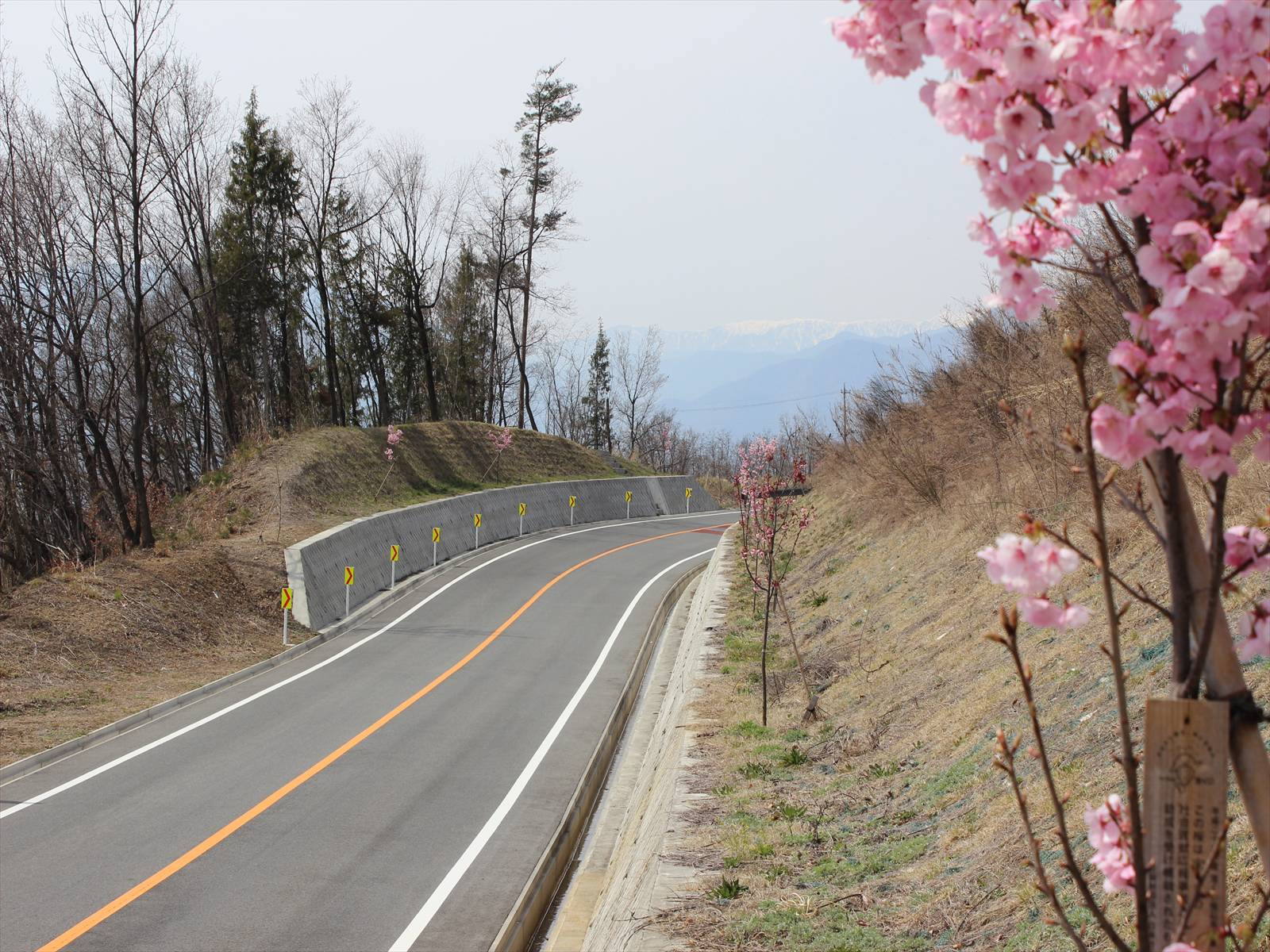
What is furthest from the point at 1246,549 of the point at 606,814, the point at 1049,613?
the point at 606,814

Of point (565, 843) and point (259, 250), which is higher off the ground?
A: point (259, 250)

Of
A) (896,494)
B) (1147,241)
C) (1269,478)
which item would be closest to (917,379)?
(896,494)

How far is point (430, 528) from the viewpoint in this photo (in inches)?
1312

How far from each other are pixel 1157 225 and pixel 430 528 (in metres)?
32.0

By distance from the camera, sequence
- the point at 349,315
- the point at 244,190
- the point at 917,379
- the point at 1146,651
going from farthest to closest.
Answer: the point at 349,315 → the point at 244,190 → the point at 917,379 → the point at 1146,651

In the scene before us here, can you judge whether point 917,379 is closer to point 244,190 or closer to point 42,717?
point 42,717

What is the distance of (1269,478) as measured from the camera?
9.95 m

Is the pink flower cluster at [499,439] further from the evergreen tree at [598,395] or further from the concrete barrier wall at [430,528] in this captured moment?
the evergreen tree at [598,395]

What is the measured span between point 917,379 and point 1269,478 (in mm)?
15821

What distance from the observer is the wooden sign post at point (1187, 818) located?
247 cm

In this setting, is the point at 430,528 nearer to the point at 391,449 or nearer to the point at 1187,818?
the point at 391,449

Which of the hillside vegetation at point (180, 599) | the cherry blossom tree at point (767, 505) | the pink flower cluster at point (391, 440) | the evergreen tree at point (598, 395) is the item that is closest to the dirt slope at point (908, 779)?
the cherry blossom tree at point (767, 505)

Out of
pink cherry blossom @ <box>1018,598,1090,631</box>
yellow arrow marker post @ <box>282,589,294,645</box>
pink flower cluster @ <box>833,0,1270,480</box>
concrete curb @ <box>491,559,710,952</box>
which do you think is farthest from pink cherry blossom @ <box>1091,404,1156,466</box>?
yellow arrow marker post @ <box>282,589,294,645</box>

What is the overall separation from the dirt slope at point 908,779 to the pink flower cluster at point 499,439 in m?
34.8
